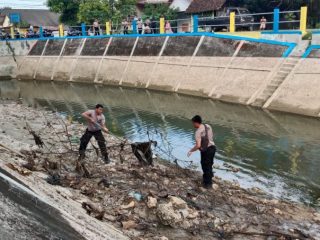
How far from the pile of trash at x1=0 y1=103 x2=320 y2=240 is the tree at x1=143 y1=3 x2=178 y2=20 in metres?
28.6

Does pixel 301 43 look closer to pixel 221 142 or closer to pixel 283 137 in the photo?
pixel 283 137

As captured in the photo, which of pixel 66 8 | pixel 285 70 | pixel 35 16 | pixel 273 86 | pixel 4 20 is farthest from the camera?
pixel 35 16

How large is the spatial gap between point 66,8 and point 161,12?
417 inches

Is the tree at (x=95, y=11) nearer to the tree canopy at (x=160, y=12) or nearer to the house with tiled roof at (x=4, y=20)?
the tree canopy at (x=160, y=12)

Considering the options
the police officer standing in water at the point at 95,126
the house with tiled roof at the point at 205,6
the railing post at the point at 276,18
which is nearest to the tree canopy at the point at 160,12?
the house with tiled roof at the point at 205,6

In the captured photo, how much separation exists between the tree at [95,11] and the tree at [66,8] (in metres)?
4.62

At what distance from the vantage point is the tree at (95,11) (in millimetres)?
36281

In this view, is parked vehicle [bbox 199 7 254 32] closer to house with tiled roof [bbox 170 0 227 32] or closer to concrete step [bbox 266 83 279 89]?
house with tiled roof [bbox 170 0 227 32]

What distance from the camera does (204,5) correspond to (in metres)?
34.6

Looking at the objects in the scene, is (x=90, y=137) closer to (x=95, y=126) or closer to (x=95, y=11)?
(x=95, y=126)

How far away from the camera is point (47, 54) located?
34156 mm

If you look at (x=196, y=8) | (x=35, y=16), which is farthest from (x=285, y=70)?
(x=35, y=16)

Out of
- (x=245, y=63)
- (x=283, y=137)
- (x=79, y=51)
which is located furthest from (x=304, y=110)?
(x=79, y=51)

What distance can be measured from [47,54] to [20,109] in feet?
48.8
